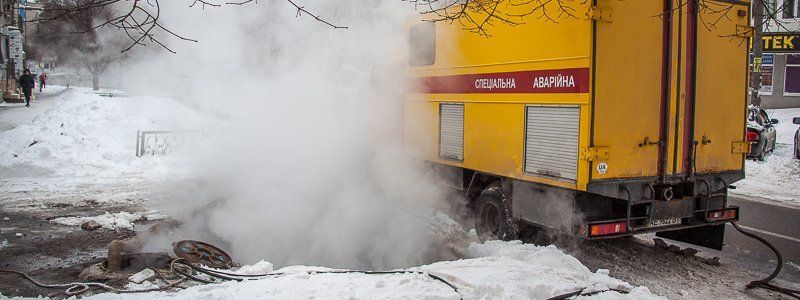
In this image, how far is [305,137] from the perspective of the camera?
928 cm

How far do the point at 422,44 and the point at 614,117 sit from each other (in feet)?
11.2

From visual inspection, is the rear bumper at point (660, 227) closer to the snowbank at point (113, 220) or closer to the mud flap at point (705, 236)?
the mud flap at point (705, 236)

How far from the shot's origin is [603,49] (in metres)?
5.78

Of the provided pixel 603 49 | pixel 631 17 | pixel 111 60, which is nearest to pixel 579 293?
pixel 603 49

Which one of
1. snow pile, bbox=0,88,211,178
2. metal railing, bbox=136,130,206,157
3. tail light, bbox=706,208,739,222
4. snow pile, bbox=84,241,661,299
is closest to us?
snow pile, bbox=84,241,661,299

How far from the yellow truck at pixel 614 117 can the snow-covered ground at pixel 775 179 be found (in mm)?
5504

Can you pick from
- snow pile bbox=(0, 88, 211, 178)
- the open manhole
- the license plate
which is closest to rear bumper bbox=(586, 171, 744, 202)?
the license plate

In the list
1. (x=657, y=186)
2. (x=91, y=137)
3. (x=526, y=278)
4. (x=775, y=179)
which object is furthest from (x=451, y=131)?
(x=91, y=137)

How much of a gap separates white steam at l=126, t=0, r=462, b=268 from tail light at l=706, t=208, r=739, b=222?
321cm

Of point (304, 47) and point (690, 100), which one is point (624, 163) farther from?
point (304, 47)

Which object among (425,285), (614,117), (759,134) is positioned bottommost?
(425,285)

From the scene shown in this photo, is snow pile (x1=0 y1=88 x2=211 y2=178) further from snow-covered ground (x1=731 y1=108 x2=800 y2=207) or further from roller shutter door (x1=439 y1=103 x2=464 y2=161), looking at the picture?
snow-covered ground (x1=731 y1=108 x2=800 y2=207)

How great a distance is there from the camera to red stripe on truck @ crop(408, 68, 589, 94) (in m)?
5.90

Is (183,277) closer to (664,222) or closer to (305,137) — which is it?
(305,137)
